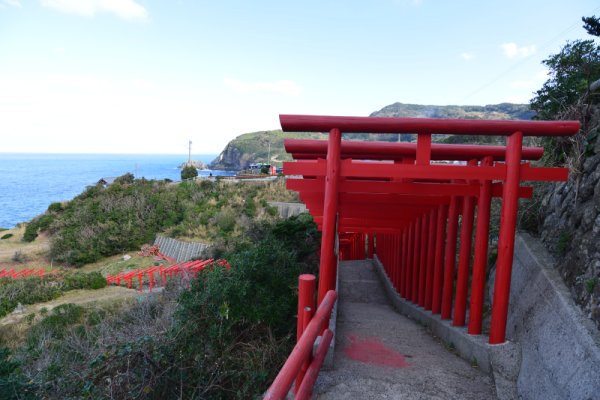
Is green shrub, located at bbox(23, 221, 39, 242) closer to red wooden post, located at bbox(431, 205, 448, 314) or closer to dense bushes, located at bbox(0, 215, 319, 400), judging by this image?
dense bushes, located at bbox(0, 215, 319, 400)

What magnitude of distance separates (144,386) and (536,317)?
13.4 ft

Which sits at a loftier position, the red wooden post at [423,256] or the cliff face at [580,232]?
the cliff face at [580,232]

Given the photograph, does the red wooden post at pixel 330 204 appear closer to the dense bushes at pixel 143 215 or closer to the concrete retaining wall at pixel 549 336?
the concrete retaining wall at pixel 549 336

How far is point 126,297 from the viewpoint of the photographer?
13.1 meters

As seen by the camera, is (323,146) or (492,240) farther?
(492,240)

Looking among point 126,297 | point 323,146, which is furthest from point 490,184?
point 126,297

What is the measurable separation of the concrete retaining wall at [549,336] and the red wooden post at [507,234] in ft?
0.85

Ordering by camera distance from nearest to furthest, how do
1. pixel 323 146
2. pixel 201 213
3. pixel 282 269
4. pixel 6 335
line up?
1. pixel 323 146
2. pixel 282 269
3. pixel 6 335
4. pixel 201 213

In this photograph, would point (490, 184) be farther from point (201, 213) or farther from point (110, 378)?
point (201, 213)

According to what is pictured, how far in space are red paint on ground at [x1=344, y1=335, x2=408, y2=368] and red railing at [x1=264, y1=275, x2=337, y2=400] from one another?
821 millimetres

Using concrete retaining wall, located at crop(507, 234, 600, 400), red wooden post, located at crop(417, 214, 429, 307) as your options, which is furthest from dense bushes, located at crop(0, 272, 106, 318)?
concrete retaining wall, located at crop(507, 234, 600, 400)

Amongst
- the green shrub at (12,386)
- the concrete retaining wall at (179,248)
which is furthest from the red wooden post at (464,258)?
the concrete retaining wall at (179,248)

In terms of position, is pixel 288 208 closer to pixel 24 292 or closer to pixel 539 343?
pixel 24 292

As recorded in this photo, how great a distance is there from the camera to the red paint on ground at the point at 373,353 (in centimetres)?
442
